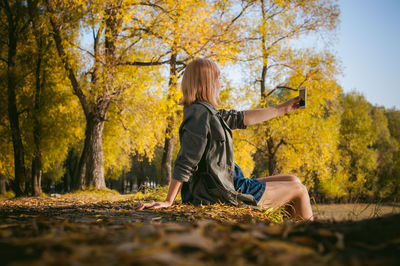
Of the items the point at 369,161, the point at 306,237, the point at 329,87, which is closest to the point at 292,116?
the point at 329,87

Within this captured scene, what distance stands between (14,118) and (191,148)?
10073 millimetres

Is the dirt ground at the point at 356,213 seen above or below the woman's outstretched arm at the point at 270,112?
below

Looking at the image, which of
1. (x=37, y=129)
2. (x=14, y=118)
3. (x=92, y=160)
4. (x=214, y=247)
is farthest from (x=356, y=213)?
(x=37, y=129)

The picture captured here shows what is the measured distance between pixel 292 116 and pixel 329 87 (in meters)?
2.38

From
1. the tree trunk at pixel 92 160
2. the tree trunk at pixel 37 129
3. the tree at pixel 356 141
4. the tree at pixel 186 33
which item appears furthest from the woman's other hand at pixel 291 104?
the tree at pixel 356 141

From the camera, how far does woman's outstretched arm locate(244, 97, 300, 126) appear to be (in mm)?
3312

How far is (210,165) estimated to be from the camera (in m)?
2.93

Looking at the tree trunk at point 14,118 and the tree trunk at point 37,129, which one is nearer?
the tree trunk at point 14,118

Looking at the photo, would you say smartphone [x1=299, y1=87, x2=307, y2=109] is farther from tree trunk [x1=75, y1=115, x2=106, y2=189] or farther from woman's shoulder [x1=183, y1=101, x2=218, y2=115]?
tree trunk [x1=75, y1=115, x2=106, y2=189]

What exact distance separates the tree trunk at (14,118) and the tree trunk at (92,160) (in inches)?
78.3

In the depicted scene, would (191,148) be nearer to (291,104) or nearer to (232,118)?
(232,118)

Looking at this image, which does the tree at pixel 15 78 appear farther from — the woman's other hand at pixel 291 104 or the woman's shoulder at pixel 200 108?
the woman's other hand at pixel 291 104

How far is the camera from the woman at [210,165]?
9.36 feet

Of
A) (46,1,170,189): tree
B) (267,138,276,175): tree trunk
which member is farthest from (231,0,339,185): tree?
(46,1,170,189): tree
